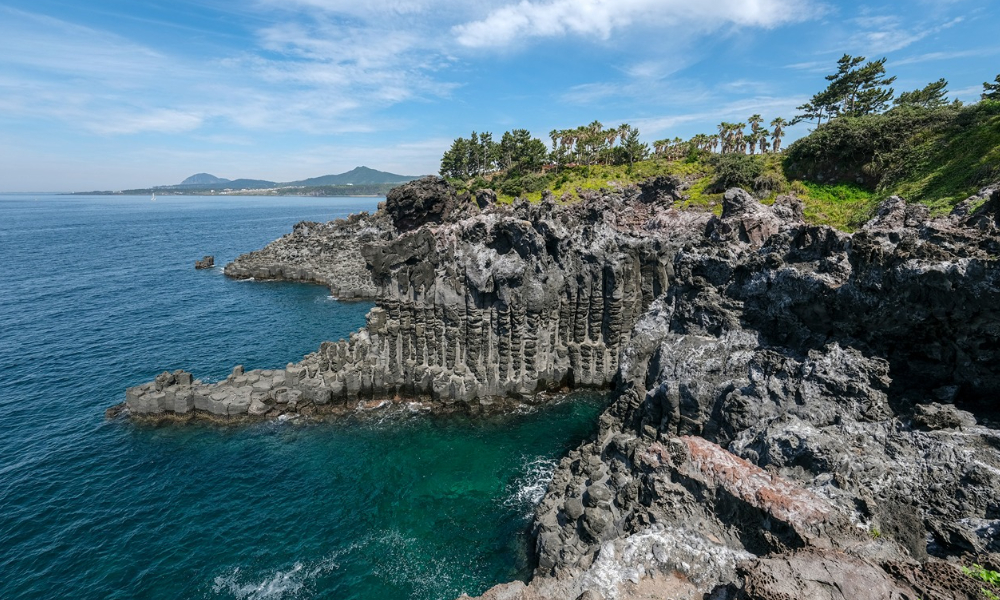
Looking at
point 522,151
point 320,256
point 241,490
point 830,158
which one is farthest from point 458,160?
point 241,490

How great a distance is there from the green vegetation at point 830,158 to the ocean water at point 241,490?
35.5 meters

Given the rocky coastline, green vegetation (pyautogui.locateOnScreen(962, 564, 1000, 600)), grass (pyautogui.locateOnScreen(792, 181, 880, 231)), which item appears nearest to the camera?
green vegetation (pyautogui.locateOnScreen(962, 564, 1000, 600))

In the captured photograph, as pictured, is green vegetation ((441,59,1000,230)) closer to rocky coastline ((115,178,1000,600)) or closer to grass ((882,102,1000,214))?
grass ((882,102,1000,214))

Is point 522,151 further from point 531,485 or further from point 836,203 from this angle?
point 531,485

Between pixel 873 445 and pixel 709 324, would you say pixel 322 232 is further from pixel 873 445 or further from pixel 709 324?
pixel 873 445

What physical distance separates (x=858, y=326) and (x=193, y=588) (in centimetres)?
3110

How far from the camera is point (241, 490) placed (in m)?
26.5

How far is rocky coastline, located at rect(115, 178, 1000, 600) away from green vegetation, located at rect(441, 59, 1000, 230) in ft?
59.0

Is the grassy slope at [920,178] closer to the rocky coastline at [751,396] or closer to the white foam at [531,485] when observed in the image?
the rocky coastline at [751,396]

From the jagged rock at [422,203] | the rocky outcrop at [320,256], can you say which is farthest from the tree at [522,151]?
the rocky outcrop at [320,256]

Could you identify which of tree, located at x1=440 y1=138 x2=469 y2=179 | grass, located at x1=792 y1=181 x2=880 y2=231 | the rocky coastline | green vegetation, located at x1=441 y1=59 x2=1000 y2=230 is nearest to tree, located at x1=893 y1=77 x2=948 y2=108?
green vegetation, located at x1=441 y1=59 x2=1000 y2=230

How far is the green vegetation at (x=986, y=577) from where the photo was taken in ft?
29.0

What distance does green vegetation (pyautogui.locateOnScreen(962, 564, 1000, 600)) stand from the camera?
8852 millimetres

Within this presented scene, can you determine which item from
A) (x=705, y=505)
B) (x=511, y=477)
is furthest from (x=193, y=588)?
(x=705, y=505)
